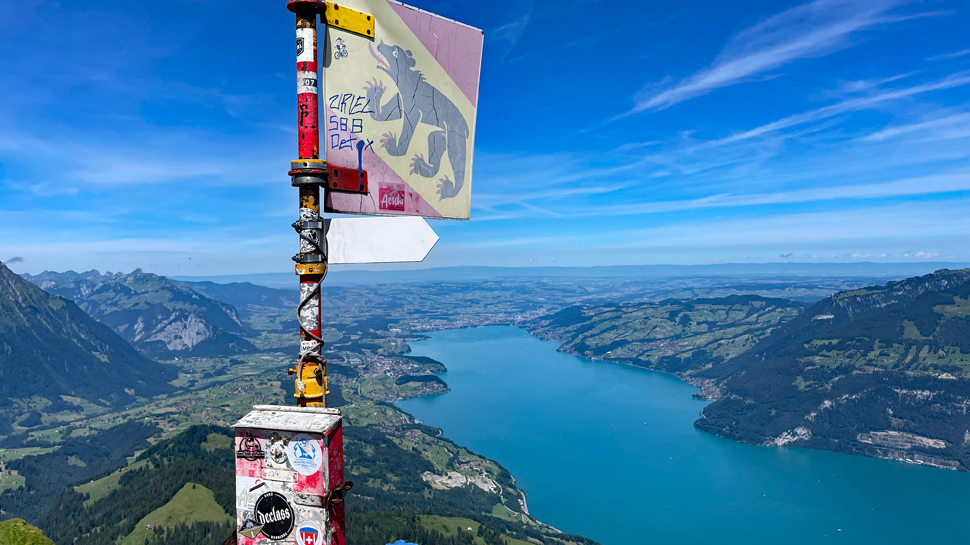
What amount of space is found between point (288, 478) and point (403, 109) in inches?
124

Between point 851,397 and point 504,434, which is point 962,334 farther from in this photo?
point 504,434

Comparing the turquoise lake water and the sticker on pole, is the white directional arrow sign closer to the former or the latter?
the sticker on pole

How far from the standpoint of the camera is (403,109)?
14.7ft

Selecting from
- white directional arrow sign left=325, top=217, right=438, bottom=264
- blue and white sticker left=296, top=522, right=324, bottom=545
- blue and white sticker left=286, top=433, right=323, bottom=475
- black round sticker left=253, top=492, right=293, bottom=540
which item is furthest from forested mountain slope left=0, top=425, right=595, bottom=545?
white directional arrow sign left=325, top=217, right=438, bottom=264

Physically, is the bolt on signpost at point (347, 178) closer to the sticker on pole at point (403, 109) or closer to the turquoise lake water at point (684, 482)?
the sticker on pole at point (403, 109)

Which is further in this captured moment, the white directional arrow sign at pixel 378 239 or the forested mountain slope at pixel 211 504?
the forested mountain slope at pixel 211 504

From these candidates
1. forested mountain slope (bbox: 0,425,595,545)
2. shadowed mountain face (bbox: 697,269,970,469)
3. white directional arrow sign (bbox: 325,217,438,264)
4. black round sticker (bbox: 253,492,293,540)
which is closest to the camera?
black round sticker (bbox: 253,492,293,540)

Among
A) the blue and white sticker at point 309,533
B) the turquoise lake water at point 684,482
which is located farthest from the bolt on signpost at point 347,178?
the turquoise lake water at point 684,482

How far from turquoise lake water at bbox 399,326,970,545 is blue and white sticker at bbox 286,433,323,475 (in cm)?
10644

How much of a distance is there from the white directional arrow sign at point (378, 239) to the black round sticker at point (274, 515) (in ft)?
5.73

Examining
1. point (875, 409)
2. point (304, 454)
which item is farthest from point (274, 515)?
point (875, 409)

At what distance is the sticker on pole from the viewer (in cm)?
410

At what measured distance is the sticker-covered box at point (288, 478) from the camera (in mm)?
3270

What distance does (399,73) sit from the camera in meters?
4.41
